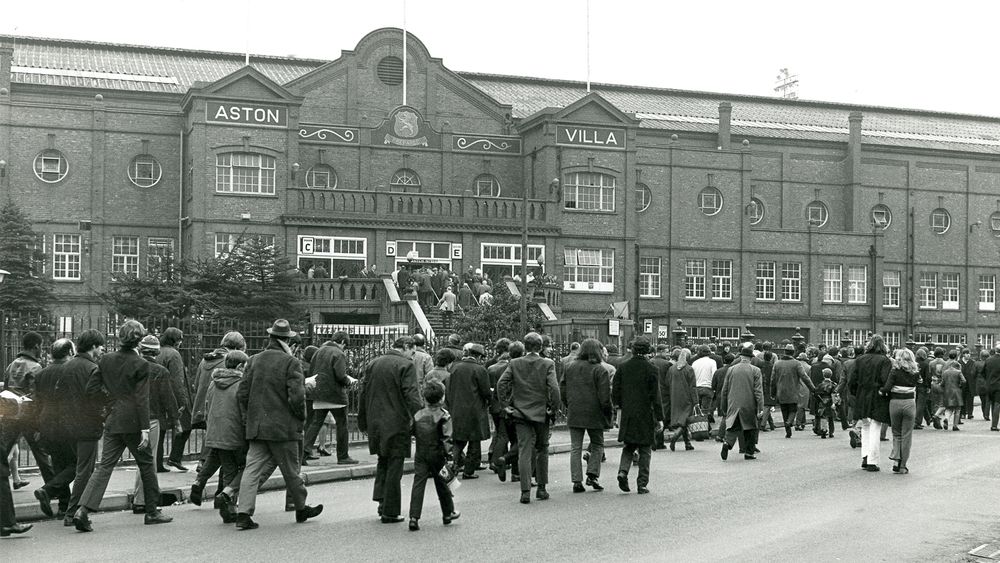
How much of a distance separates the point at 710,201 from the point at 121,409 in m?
41.2

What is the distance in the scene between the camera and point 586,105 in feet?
151

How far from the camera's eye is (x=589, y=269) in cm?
4550

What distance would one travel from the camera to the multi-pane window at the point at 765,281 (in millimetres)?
50656

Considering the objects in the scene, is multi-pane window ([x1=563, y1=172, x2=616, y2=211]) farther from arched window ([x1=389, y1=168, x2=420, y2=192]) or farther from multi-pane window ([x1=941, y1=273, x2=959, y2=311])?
multi-pane window ([x1=941, y1=273, x2=959, y2=311])

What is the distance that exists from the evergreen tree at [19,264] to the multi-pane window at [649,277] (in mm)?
23114

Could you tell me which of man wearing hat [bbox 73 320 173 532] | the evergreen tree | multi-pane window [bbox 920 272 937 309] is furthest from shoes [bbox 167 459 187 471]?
multi-pane window [bbox 920 272 937 309]

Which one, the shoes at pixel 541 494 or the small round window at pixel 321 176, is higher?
the small round window at pixel 321 176

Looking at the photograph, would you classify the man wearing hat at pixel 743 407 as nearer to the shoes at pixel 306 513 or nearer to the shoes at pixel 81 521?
the shoes at pixel 306 513

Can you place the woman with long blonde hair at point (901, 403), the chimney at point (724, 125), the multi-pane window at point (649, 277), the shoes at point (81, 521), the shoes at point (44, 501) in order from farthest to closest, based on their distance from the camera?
the chimney at point (724, 125) → the multi-pane window at point (649, 277) → the woman with long blonde hair at point (901, 403) → the shoes at point (44, 501) → the shoes at point (81, 521)

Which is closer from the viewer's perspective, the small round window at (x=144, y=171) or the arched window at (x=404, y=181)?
the small round window at (x=144, y=171)

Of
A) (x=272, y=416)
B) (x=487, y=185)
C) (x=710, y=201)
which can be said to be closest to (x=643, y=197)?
(x=710, y=201)

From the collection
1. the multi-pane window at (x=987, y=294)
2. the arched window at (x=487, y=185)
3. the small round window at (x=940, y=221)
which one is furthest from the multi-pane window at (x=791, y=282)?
the arched window at (x=487, y=185)

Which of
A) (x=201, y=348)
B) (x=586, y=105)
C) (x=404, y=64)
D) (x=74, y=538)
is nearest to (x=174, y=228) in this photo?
(x=404, y=64)

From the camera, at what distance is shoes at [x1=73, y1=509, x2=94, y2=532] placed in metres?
11.6
